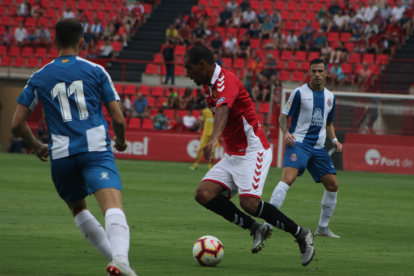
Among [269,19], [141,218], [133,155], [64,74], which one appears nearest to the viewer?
[64,74]

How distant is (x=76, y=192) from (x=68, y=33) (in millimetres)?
1243

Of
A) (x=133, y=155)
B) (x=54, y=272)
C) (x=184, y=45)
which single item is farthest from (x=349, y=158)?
(x=54, y=272)

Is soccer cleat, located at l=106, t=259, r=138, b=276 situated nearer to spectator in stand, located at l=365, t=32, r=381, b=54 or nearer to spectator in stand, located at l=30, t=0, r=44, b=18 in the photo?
spectator in stand, located at l=365, t=32, r=381, b=54

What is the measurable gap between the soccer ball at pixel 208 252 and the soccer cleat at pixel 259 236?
493mm

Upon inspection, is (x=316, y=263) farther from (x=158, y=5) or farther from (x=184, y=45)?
(x=158, y=5)

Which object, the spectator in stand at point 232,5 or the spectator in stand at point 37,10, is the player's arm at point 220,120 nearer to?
the spectator in stand at point 232,5

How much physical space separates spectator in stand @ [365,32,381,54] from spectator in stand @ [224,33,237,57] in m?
5.77

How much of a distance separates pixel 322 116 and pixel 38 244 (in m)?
4.06

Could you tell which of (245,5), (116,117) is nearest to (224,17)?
(245,5)

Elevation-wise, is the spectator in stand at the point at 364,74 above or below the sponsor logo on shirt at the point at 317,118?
below

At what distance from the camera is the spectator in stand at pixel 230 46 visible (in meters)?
27.0

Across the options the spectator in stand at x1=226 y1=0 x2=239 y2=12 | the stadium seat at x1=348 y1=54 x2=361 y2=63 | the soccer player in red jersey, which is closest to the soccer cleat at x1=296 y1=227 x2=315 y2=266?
the soccer player in red jersey

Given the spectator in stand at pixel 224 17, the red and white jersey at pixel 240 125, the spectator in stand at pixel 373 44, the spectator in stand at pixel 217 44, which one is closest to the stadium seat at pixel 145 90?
the spectator in stand at pixel 217 44

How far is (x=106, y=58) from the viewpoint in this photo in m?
28.7
